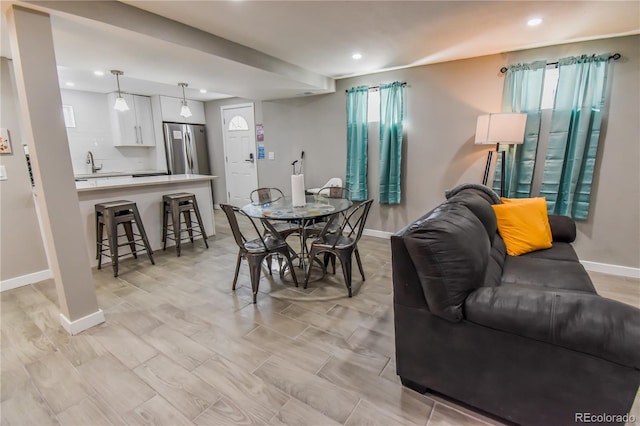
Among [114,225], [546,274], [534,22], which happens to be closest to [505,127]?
[534,22]

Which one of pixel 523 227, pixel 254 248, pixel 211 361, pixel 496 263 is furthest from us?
pixel 254 248

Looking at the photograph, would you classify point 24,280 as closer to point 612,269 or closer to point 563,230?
point 563,230

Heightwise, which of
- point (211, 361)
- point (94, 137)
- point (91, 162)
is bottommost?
point (211, 361)

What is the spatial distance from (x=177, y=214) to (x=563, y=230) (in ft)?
13.5

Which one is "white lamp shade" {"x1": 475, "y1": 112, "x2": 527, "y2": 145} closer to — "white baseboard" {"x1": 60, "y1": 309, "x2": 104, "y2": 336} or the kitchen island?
the kitchen island

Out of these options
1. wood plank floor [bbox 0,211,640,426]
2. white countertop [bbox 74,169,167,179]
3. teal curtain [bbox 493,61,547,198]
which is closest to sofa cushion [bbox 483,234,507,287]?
wood plank floor [bbox 0,211,640,426]

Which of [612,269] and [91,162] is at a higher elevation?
[91,162]

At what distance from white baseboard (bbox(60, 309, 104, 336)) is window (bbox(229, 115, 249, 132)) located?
4418 mm

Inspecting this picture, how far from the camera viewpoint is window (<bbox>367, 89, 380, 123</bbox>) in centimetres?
428

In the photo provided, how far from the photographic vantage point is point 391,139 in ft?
13.5

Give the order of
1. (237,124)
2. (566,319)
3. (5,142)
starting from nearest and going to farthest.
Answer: (566,319)
(5,142)
(237,124)

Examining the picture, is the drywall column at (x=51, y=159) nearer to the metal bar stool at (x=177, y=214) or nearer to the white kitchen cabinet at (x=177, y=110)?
the metal bar stool at (x=177, y=214)

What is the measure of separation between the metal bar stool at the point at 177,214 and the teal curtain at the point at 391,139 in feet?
8.57

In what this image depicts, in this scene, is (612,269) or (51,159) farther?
(612,269)
